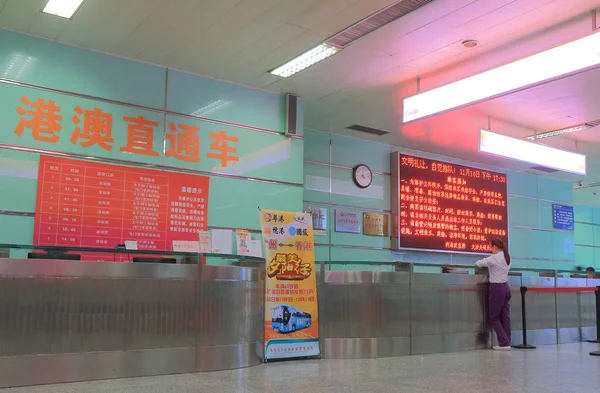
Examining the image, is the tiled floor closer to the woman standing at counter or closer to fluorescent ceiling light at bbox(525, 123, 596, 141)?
the woman standing at counter

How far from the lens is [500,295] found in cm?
733

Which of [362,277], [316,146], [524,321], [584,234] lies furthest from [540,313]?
[584,234]

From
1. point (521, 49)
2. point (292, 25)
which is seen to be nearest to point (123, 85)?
point (292, 25)

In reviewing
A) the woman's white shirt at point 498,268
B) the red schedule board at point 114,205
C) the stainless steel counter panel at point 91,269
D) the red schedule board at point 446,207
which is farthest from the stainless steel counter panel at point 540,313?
the stainless steel counter panel at point 91,269

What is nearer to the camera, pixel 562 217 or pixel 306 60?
pixel 306 60

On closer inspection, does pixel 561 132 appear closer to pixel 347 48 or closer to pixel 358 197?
pixel 358 197

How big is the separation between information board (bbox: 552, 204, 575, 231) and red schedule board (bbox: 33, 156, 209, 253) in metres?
8.58

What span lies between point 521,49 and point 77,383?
5.43 meters

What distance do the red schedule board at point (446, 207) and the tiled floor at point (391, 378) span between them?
151 inches

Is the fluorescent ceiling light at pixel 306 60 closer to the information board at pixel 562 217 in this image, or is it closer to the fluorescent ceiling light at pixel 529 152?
the fluorescent ceiling light at pixel 529 152

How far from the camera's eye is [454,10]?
5.30 meters

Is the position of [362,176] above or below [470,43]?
below

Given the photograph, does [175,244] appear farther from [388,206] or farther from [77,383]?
[388,206]

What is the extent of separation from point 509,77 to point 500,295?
9.60 ft
